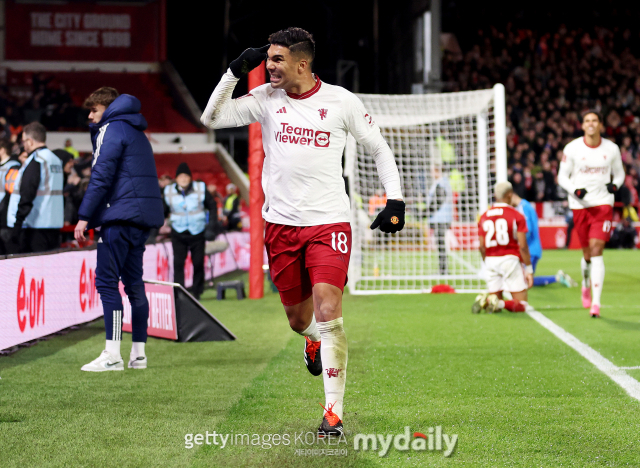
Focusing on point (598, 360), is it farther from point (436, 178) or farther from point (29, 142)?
point (436, 178)

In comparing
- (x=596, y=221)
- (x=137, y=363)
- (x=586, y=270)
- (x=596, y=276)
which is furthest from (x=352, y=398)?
(x=586, y=270)

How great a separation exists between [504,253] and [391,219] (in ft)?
19.8

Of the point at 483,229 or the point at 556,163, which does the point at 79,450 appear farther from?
the point at 556,163

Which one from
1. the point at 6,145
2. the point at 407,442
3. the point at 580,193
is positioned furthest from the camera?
the point at 6,145

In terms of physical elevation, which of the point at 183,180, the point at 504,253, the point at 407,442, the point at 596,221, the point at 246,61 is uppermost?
the point at 246,61

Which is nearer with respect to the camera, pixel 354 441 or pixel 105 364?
pixel 354 441

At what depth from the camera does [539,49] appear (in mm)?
32094

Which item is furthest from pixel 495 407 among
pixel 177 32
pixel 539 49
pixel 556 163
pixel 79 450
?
pixel 539 49

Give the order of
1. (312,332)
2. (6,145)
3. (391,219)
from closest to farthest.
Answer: (391,219) < (312,332) < (6,145)

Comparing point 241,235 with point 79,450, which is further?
point 241,235

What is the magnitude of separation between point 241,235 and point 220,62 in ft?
29.1

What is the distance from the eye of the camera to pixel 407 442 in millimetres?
3961

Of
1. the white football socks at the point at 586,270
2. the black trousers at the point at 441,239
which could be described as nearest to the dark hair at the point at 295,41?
the white football socks at the point at 586,270

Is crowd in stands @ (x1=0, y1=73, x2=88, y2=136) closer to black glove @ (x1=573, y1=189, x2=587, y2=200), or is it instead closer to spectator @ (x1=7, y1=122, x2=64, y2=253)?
spectator @ (x1=7, y1=122, x2=64, y2=253)
